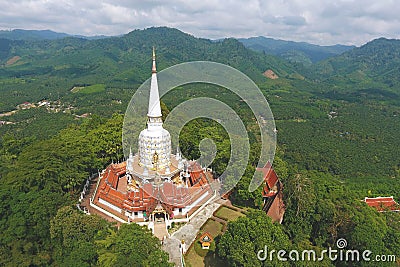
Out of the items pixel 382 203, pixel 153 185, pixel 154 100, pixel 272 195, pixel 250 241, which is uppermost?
pixel 154 100

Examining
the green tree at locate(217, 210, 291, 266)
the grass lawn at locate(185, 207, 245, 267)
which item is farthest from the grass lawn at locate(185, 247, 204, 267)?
the green tree at locate(217, 210, 291, 266)

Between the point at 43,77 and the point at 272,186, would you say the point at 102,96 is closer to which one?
the point at 43,77

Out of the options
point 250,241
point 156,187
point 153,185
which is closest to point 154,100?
point 153,185

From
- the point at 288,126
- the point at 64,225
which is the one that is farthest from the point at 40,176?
the point at 288,126

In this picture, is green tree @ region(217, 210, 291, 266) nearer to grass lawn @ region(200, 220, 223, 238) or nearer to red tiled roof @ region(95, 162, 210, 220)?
grass lawn @ region(200, 220, 223, 238)

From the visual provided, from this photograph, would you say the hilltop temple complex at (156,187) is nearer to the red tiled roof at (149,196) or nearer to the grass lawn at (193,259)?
the red tiled roof at (149,196)

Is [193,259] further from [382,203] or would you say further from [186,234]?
[382,203]
